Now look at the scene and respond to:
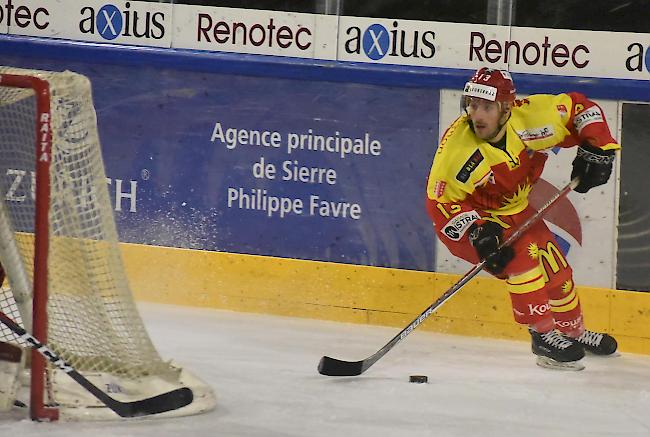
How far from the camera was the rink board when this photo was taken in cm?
454

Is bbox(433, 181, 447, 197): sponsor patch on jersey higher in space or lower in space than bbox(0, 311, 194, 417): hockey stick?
higher

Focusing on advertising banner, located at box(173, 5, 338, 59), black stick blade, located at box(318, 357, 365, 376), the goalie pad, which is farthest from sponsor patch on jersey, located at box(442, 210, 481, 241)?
the goalie pad

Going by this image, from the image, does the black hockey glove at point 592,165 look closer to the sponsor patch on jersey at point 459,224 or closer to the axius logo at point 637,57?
the sponsor patch on jersey at point 459,224

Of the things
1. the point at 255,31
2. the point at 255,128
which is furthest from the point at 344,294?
the point at 255,31

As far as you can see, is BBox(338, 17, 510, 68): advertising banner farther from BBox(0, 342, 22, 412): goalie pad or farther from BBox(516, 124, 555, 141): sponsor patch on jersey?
BBox(0, 342, 22, 412): goalie pad

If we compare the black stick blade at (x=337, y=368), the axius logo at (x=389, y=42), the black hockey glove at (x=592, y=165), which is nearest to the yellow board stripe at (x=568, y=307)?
the black hockey glove at (x=592, y=165)

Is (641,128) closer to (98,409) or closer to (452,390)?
(452,390)

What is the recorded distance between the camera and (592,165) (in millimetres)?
4074

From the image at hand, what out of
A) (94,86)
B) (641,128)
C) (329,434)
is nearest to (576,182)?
(641,128)

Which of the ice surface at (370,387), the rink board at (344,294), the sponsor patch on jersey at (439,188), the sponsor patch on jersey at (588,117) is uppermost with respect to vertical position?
the sponsor patch on jersey at (588,117)

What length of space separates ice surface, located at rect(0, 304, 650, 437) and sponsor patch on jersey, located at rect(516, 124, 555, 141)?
31.0 inches

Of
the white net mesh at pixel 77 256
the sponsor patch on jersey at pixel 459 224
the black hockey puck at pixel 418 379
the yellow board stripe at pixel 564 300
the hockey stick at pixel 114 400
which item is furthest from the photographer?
the yellow board stripe at pixel 564 300

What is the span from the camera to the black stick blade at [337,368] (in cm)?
402

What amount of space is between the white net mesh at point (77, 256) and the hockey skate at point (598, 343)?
1588mm
